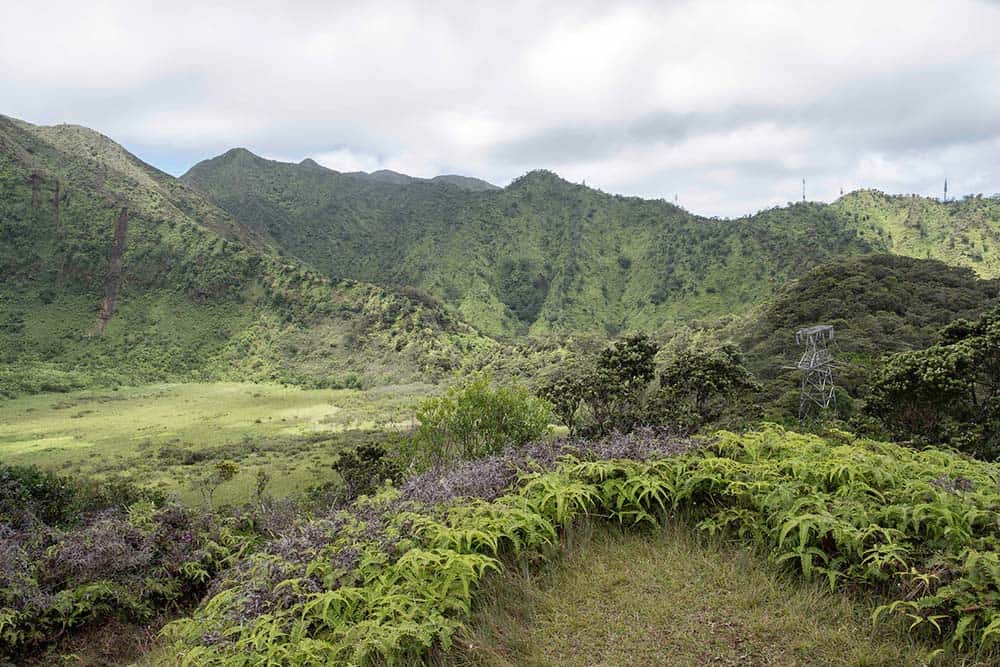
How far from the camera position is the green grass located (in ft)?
10.4

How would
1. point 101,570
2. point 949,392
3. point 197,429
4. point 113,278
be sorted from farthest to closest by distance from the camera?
point 113,278 < point 197,429 < point 949,392 < point 101,570

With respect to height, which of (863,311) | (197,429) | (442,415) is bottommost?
(197,429)

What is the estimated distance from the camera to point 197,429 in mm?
48250

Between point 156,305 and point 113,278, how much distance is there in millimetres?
7746

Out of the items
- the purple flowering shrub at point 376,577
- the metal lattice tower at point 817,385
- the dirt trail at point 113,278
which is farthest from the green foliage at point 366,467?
the dirt trail at point 113,278

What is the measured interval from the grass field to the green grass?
2319 cm

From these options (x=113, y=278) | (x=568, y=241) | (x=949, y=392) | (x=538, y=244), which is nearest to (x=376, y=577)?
(x=949, y=392)

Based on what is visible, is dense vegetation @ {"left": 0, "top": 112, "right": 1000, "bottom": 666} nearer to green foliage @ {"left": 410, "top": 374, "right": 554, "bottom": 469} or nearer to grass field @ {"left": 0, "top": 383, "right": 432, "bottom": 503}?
green foliage @ {"left": 410, "top": 374, "right": 554, "bottom": 469}

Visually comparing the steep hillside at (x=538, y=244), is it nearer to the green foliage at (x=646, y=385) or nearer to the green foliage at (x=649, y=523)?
the green foliage at (x=646, y=385)

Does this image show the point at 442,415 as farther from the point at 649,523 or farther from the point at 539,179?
the point at 539,179

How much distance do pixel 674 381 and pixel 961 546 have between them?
15.8m

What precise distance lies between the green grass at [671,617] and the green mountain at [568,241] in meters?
89.6

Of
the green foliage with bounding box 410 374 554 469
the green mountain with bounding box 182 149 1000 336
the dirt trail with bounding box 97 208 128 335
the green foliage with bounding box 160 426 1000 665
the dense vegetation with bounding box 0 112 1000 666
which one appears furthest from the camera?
the green mountain with bounding box 182 149 1000 336

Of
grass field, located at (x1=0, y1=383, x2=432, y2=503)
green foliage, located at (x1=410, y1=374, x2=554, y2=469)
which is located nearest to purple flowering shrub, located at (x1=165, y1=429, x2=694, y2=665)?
green foliage, located at (x1=410, y1=374, x2=554, y2=469)
